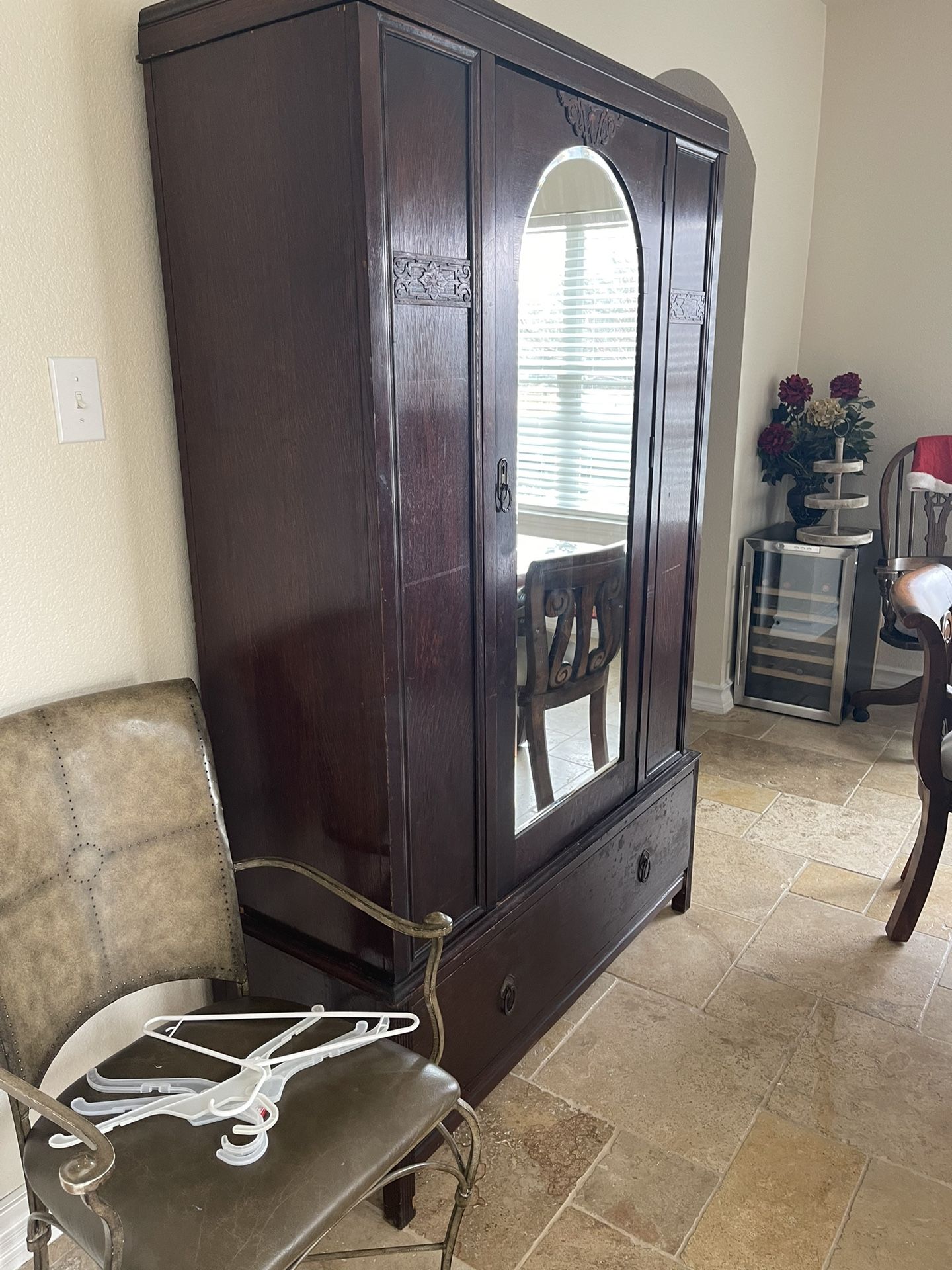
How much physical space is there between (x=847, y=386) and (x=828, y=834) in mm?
1661

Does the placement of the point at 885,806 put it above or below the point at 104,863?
below

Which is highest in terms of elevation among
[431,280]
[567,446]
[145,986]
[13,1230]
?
[431,280]

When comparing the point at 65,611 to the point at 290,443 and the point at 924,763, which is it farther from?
the point at 924,763

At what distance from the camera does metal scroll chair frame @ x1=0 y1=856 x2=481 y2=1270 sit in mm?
985

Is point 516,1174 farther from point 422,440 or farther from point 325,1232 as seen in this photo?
point 422,440

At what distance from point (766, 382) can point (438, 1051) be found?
9.64 ft

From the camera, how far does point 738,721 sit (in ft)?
12.2

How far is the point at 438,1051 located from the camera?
1388 millimetres

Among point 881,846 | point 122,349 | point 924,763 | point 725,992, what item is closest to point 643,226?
point 122,349

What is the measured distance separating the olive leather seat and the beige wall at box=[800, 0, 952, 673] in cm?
325

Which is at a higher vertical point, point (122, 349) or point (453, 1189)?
point (122, 349)

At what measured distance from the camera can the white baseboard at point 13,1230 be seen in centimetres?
146

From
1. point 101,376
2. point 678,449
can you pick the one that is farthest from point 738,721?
point 101,376

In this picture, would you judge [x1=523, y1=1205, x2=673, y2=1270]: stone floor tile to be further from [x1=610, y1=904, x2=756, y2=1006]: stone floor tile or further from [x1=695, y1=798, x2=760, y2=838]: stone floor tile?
[x1=695, y1=798, x2=760, y2=838]: stone floor tile
